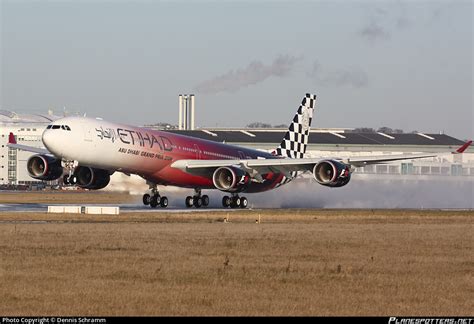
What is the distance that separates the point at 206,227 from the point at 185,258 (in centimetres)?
1605

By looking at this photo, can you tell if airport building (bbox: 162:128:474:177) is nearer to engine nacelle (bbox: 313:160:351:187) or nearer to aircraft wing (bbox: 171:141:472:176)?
aircraft wing (bbox: 171:141:472:176)

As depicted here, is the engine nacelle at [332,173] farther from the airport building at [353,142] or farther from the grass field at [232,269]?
the airport building at [353,142]

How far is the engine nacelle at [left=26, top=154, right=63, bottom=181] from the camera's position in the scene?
67.4m

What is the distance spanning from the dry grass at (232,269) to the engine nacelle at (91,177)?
19.0 metres

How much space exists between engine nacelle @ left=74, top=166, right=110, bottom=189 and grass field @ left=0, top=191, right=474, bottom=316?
1873cm

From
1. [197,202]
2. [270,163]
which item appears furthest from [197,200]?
[270,163]

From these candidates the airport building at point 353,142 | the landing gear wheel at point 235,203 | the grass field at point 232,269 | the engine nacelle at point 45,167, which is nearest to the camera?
the grass field at point 232,269

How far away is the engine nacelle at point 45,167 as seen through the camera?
67.4 meters

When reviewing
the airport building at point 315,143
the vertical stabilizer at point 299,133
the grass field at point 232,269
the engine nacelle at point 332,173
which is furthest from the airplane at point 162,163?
the airport building at point 315,143

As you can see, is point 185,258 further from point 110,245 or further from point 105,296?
point 105,296

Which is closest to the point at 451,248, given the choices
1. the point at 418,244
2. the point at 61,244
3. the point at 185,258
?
the point at 418,244

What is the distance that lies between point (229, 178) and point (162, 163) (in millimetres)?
4730

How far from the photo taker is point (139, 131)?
219 feet

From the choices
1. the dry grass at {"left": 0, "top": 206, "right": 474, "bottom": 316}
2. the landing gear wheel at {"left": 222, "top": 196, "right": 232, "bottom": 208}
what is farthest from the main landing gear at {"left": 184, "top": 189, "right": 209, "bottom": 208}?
the dry grass at {"left": 0, "top": 206, "right": 474, "bottom": 316}
